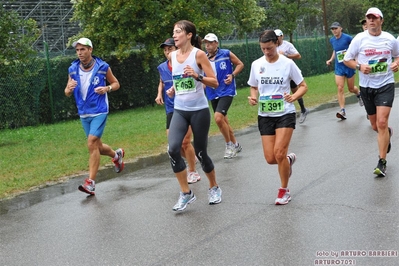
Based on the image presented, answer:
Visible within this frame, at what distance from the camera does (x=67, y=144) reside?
15.4 meters

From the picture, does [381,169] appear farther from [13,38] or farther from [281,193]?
[13,38]

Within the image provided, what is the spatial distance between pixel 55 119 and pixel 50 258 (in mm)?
15940

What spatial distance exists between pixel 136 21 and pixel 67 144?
9.23 m

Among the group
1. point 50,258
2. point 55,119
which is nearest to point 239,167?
point 50,258

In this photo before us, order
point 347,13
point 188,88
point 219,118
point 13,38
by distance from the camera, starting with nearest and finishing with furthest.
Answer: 1. point 188,88
2. point 219,118
3. point 13,38
4. point 347,13

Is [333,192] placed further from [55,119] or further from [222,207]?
[55,119]

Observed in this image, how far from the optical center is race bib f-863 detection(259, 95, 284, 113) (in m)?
7.88

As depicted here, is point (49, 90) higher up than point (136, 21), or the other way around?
point (136, 21)

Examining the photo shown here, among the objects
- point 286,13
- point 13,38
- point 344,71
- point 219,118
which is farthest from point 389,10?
point 219,118

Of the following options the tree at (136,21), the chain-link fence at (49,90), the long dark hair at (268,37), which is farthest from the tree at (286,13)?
the long dark hair at (268,37)

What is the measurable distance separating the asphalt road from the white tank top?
110 cm

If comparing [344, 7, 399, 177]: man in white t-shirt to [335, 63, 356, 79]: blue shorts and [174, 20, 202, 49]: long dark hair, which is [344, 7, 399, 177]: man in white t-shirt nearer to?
[174, 20, 202, 49]: long dark hair

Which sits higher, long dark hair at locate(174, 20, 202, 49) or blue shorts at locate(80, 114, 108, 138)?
long dark hair at locate(174, 20, 202, 49)

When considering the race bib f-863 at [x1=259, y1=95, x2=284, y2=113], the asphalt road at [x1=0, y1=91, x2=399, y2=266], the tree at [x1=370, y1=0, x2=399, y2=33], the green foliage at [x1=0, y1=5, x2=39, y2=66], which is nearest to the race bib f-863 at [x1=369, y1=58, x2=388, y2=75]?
the asphalt road at [x1=0, y1=91, x2=399, y2=266]
